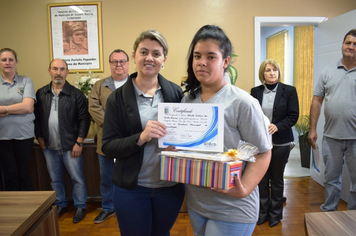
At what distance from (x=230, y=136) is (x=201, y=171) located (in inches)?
7.5

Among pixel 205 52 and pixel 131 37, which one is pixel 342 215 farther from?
pixel 131 37

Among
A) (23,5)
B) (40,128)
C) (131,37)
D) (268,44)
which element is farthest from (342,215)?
(268,44)

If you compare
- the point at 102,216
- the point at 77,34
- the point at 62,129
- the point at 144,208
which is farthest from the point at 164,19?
the point at 144,208

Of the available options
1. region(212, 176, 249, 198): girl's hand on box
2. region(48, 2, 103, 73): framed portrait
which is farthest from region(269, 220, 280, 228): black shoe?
region(48, 2, 103, 73): framed portrait

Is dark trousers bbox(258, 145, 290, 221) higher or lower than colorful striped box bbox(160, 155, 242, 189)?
lower

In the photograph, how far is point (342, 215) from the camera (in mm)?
1026

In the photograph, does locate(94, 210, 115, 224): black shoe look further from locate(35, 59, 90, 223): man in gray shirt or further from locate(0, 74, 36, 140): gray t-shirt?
locate(0, 74, 36, 140): gray t-shirt

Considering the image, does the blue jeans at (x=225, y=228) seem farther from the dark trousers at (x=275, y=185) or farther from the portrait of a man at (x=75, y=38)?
the portrait of a man at (x=75, y=38)

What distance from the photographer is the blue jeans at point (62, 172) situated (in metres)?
2.71

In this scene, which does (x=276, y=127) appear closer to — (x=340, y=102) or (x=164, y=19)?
(x=340, y=102)

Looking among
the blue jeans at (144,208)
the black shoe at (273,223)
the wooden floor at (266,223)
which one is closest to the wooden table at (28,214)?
the blue jeans at (144,208)

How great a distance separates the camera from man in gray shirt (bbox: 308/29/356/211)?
2320mm

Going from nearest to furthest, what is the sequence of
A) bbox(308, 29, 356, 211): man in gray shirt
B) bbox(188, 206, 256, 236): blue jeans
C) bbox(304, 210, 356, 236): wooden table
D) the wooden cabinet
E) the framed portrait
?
bbox(304, 210, 356, 236): wooden table → bbox(188, 206, 256, 236): blue jeans → bbox(308, 29, 356, 211): man in gray shirt → the wooden cabinet → the framed portrait

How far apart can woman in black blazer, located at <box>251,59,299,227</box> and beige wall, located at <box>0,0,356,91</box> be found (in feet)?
4.17
